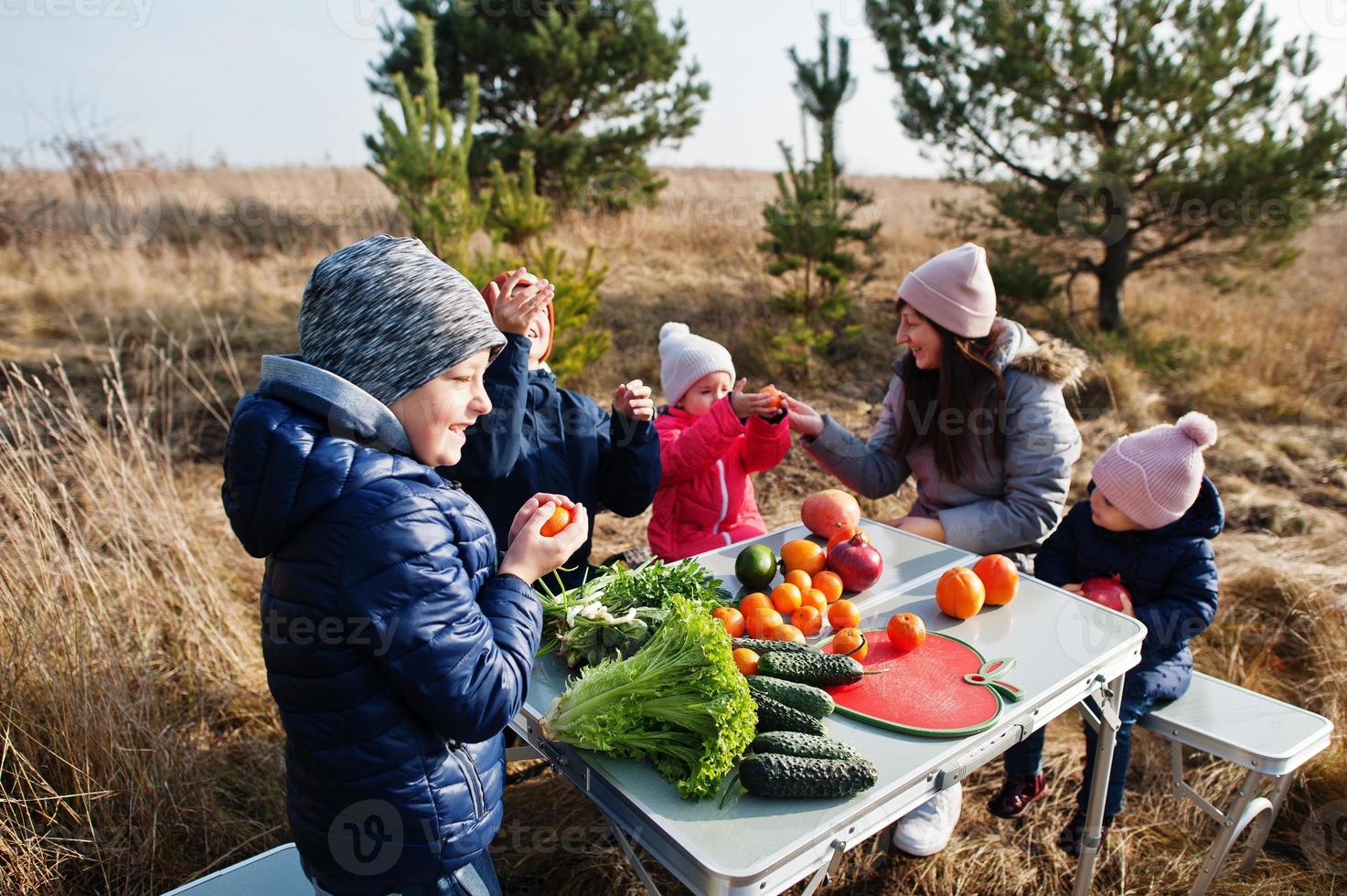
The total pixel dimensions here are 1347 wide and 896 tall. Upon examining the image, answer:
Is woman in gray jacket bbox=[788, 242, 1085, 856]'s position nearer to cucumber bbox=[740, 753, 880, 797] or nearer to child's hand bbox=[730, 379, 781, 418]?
child's hand bbox=[730, 379, 781, 418]

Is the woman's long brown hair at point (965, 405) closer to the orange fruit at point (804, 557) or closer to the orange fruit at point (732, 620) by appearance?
the orange fruit at point (804, 557)

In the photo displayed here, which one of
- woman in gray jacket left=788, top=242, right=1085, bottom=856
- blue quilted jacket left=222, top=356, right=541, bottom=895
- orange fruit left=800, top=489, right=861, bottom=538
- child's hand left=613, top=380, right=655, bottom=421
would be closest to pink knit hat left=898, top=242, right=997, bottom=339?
woman in gray jacket left=788, top=242, right=1085, bottom=856

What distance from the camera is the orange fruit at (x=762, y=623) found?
2209 millimetres

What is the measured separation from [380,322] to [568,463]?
5.13 ft

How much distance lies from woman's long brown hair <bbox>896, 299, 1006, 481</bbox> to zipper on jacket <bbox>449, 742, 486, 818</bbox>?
242 centimetres

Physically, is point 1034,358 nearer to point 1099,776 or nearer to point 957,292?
point 957,292

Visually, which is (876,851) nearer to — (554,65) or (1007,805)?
(1007,805)

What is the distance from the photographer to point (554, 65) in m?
13.8

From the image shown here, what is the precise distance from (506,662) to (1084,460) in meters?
6.40

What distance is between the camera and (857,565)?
8.41 ft

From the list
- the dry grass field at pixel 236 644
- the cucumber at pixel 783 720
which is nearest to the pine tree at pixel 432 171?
the dry grass field at pixel 236 644

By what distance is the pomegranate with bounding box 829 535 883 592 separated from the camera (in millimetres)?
2561

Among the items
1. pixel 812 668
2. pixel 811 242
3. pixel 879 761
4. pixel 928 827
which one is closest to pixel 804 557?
pixel 812 668

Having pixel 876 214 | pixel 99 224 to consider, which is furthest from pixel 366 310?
pixel 876 214
